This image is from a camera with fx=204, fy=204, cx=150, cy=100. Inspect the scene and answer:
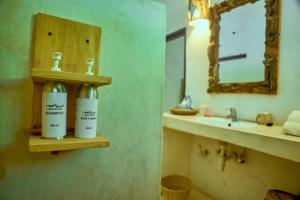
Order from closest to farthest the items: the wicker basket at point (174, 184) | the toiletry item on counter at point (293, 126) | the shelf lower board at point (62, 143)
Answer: the shelf lower board at point (62, 143) < the toiletry item on counter at point (293, 126) < the wicker basket at point (174, 184)

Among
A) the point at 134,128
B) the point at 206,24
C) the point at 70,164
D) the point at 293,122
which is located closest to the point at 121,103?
the point at 134,128

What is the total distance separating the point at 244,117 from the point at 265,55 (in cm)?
51

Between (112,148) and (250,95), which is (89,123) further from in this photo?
(250,95)

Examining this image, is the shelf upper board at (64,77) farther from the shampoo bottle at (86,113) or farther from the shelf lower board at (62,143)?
the shelf lower board at (62,143)

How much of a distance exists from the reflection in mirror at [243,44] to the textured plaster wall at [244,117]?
149mm

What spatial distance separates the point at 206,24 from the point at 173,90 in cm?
85

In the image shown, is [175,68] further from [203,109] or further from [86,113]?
[86,113]

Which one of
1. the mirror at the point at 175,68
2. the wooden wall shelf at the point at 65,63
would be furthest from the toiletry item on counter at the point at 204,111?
the wooden wall shelf at the point at 65,63

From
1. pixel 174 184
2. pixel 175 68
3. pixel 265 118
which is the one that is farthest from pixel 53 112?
pixel 175 68

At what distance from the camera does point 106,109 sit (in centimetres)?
85

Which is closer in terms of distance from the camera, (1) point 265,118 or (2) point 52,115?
(2) point 52,115

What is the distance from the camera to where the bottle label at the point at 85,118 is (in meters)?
0.68

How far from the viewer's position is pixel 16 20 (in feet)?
2.24

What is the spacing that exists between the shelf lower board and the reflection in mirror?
A: 137 centimetres
